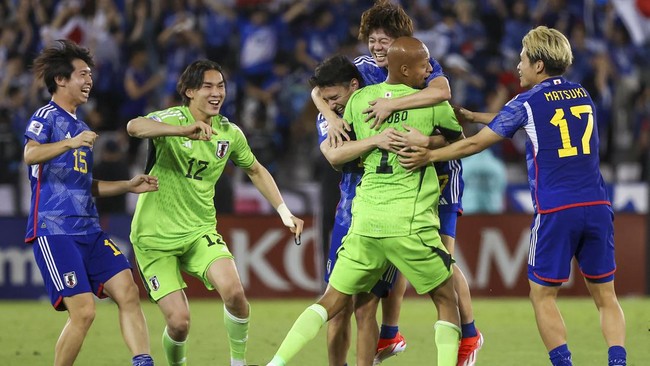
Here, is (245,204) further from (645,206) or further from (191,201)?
(191,201)

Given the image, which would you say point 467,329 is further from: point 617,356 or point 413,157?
point 413,157

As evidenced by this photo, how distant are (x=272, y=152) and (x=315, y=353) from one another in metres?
6.74

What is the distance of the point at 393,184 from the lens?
716 centimetres

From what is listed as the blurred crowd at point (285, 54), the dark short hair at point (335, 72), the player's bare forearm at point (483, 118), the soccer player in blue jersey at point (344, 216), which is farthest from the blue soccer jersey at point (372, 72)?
the blurred crowd at point (285, 54)

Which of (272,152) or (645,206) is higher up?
(272,152)

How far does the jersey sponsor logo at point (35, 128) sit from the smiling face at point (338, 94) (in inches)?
79.2

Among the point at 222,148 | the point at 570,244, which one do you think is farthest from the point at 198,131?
the point at 570,244

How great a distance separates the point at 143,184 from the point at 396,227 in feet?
6.32

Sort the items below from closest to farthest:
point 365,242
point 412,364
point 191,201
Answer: point 365,242
point 191,201
point 412,364

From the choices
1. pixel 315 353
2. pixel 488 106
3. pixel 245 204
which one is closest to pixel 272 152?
pixel 245 204

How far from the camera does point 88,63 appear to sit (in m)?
8.21

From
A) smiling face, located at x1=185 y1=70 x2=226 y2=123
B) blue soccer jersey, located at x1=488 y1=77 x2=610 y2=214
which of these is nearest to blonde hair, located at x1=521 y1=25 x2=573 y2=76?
blue soccer jersey, located at x1=488 y1=77 x2=610 y2=214

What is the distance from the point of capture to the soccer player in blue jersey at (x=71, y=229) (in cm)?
766

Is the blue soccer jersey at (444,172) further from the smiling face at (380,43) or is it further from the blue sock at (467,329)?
the blue sock at (467,329)
